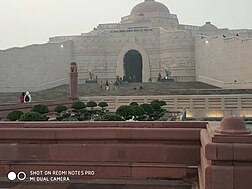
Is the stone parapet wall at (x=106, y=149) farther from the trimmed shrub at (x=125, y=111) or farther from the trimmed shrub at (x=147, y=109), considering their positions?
the trimmed shrub at (x=147, y=109)

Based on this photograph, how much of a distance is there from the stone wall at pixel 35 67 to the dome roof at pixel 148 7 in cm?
1119

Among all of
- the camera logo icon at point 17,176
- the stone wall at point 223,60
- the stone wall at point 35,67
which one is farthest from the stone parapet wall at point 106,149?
the stone wall at point 35,67

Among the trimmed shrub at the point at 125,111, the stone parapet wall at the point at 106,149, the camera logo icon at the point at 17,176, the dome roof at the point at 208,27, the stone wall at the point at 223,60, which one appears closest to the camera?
the stone parapet wall at the point at 106,149

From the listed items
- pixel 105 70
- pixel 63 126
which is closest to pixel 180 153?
pixel 63 126

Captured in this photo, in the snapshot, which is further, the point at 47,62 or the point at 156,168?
the point at 47,62

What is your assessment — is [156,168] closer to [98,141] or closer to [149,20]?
[98,141]

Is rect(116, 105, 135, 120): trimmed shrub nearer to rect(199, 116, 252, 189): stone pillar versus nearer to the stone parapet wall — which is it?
the stone parapet wall

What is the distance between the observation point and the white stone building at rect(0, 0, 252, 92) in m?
35.0

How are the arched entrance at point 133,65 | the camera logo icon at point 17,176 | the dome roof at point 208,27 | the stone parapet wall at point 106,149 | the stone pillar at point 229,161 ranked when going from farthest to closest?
the dome roof at point 208,27, the arched entrance at point 133,65, the camera logo icon at point 17,176, the stone parapet wall at point 106,149, the stone pillar at point 229,161

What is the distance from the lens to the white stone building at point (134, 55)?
115 ft

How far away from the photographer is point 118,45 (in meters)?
42.0

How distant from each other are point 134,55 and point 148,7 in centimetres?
703

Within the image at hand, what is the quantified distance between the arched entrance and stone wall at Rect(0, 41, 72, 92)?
7.52 metres

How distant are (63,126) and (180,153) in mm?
1675
